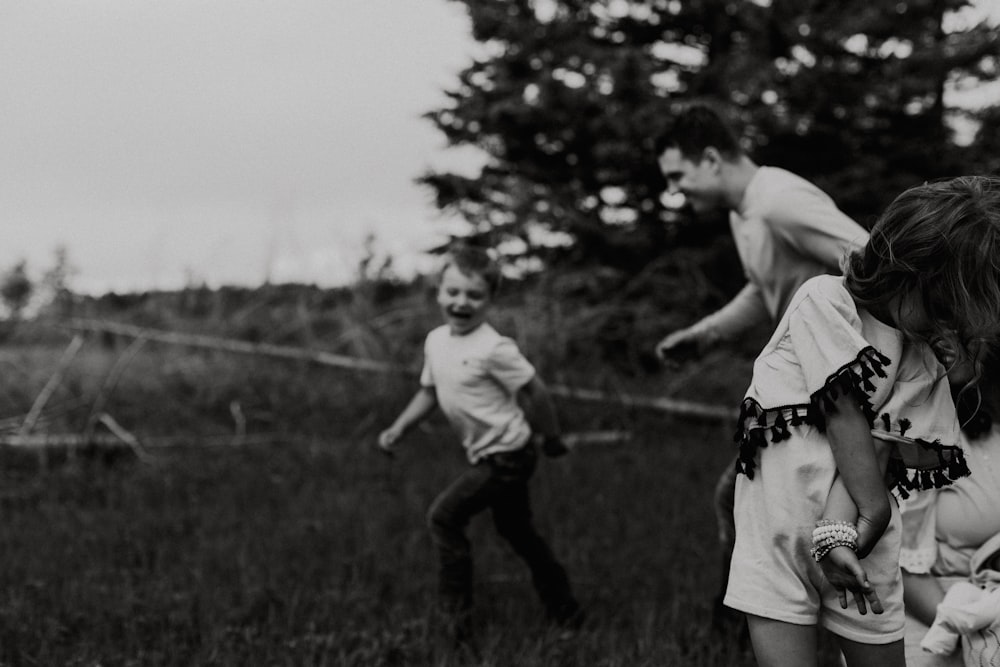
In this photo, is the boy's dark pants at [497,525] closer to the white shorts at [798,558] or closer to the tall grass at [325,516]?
the tall grass at [325,516]

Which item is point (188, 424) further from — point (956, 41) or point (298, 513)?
point (956, 41)

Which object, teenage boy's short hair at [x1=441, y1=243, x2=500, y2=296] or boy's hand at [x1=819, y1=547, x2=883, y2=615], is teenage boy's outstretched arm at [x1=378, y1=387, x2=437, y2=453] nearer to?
teenage boy's short hair at [x1=441, y1=243, x2=500, y2=296]

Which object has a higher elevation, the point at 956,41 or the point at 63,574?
the point at 956,41

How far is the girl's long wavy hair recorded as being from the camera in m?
2.38

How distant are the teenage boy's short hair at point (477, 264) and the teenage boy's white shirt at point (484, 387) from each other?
0.23 meters

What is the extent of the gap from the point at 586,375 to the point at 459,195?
5.90 metres

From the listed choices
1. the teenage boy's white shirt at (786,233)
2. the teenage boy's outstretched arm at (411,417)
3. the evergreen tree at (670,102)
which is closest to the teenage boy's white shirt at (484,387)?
the teenage boy's outstretched arm at (411,417)

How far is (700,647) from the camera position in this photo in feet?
13.6

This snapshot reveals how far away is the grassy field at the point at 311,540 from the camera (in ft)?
13.6

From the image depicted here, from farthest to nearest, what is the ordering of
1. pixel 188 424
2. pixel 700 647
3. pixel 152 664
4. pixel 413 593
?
pixel 188 424
pixel 413 593
pixel 700 647
pixel 152 664

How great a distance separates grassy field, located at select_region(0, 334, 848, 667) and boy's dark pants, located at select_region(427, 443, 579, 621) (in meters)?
0.15

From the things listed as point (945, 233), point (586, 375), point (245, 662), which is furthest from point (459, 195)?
point (945, 233)

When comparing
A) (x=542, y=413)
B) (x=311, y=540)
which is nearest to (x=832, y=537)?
(x=542, y=413)

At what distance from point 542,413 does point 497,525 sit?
22.3 inches
